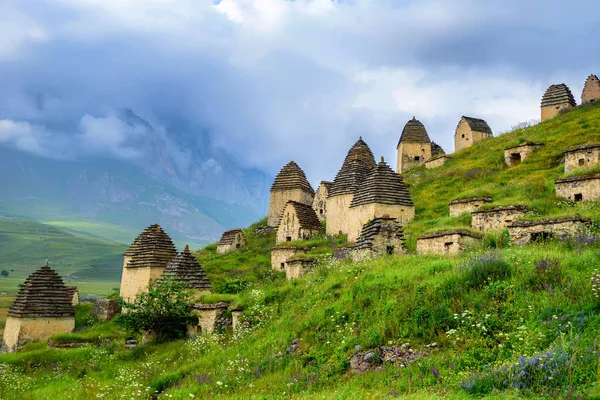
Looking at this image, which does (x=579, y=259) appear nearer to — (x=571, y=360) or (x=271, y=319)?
(x=571, y=360)

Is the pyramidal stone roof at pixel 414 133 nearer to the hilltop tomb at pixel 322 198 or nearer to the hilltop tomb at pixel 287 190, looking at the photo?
the hilltop tomb at pixel 287 190

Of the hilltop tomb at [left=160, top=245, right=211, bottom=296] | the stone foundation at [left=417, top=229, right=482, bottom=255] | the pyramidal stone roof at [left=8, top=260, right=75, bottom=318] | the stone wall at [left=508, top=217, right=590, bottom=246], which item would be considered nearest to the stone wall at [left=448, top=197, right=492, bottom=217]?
the stone foundation at [left=417, top=229, right=482, bottom=255]

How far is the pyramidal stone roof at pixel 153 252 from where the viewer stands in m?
30.2

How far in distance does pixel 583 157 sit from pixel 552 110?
93.6 ft

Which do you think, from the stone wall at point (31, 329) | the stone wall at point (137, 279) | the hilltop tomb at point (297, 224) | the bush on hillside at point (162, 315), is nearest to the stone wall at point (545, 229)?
the bush on hillside at point (162, 315)

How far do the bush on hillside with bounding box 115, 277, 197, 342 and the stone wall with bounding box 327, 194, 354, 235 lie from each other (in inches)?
594

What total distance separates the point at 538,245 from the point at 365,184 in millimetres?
14162

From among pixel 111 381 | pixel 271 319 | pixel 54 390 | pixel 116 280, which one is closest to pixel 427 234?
A: pixel 271 319

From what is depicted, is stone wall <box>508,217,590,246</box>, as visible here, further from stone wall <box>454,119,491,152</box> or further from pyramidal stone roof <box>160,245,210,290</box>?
stone wall <box>454,119,491,152</box>

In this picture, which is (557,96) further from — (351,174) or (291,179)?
(351,174)

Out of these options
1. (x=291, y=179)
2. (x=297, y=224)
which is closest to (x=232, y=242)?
(x=291, y=179)

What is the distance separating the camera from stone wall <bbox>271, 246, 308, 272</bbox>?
3170 centimetres

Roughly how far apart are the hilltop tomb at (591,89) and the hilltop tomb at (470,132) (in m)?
9.53

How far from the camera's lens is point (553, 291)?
12008mm
